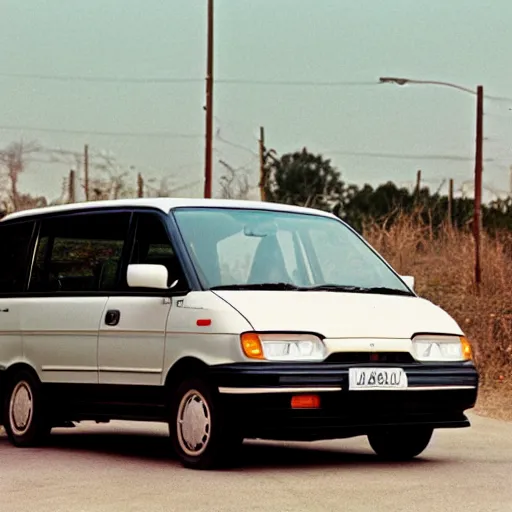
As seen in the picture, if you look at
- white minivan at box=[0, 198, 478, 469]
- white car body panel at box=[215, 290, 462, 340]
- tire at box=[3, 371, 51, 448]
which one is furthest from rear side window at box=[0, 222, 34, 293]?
white car body panel at box=[215, 290, 462, 340]

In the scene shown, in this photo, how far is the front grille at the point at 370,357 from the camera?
10.3 m

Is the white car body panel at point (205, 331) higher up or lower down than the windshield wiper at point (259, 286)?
lower down

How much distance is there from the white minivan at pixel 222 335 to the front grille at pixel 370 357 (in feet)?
0.03

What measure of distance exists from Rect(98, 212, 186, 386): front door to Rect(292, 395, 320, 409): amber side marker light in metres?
1.19

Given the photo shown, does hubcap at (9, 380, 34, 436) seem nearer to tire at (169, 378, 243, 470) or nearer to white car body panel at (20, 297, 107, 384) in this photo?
white car body panel at (20, 297, 107, 384)

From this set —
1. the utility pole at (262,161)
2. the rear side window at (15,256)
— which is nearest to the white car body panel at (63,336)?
the rear side window at (15,256)

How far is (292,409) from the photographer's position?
10078 mm

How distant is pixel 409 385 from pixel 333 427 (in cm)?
67

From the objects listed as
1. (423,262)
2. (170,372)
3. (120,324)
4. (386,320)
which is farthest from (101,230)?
(423,262)

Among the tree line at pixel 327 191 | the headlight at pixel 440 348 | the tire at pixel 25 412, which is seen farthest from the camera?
the tree line at pixel 327 191

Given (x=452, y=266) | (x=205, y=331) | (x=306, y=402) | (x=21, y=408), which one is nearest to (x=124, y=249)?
(x=205, y=331)

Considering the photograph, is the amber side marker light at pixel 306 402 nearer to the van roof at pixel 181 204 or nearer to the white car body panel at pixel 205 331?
the white car body panel at pixel 205 331

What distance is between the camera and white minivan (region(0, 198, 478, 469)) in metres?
10.1

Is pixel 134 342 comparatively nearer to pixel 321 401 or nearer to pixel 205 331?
pixel 205 331
